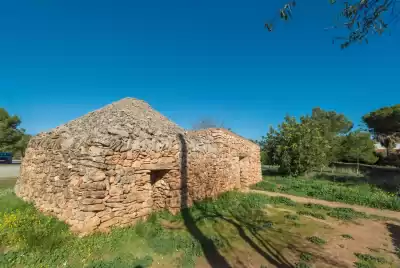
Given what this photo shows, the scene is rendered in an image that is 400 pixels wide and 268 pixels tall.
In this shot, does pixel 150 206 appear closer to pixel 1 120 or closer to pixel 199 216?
pixel 199 216

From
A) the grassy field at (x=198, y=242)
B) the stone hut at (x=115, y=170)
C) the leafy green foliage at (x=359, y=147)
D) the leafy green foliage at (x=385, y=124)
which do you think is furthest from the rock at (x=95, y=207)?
the leafy green foliage at (x=359, y=147)

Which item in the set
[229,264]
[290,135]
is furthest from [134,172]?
[290,135]

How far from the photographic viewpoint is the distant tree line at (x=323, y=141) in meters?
17.3

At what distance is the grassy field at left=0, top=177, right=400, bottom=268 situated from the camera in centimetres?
418

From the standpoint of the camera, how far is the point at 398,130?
68.5 feet

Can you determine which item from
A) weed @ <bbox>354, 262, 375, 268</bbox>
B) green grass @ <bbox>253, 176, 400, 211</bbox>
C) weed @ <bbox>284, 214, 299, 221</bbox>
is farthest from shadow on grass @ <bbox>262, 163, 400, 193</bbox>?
weed @ <bbox>354, 262, 375, 268</bbox>

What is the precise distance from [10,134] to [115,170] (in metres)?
30.0

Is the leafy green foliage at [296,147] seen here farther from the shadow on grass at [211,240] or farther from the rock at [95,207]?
the rock at [95,207]

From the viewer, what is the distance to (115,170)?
5.43m

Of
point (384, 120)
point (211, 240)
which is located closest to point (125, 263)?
point (211, 240)

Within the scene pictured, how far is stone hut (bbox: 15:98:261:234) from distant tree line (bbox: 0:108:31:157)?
79.7 ft

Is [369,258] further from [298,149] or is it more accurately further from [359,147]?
[359,147]

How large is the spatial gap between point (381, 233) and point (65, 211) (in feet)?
27.6

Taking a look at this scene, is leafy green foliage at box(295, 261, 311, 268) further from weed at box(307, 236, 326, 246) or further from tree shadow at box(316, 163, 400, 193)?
tree shadow at box(316, 163, 400, 193)
